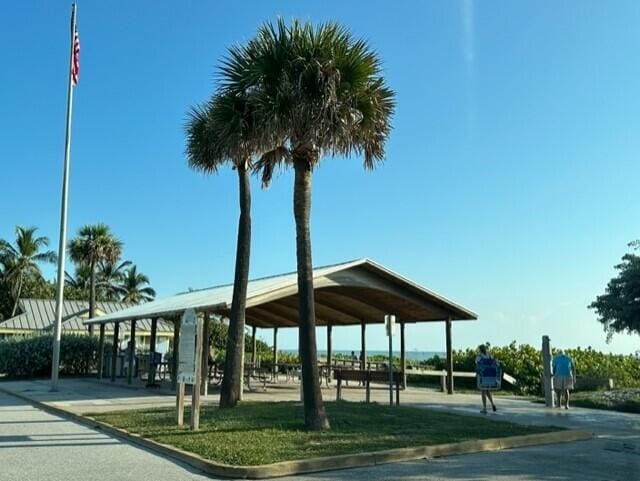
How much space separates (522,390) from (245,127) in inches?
694

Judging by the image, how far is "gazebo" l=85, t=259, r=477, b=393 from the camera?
19969mm

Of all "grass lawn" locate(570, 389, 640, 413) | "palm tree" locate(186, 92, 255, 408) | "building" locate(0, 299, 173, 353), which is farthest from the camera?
"building" locate(0, 299, 173, 353)

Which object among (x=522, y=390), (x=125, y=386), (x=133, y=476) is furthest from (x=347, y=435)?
(x=522, y=390)

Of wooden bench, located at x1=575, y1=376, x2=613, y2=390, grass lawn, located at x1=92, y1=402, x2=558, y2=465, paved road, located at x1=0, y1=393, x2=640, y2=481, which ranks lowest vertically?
paved road, located at x1=0, y1=393, x2=640, y2=481

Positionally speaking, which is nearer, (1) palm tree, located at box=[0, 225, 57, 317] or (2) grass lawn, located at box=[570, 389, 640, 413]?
(2) grass lawn, located at box=[570, 389, 640, 413]

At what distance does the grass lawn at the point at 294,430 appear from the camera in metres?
9.61

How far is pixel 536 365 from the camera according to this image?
90.9 feet

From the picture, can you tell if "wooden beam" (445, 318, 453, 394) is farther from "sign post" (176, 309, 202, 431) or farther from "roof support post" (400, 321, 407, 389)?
"sign post" (176, 309, 202, 431)

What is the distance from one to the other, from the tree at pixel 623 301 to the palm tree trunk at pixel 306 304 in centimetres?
1274

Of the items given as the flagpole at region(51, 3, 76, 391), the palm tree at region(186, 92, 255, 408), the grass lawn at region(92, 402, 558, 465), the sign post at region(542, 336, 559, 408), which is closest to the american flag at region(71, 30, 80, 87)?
the flagpole at region(51, 3, 76, 391)

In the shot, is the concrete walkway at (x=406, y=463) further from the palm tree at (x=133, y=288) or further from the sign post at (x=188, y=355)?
the palm tree at (x=133, y=288)

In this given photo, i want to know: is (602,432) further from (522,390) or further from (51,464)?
(522,390)

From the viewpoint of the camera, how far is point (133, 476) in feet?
26.8

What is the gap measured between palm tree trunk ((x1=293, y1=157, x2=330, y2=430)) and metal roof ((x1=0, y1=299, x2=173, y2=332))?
3236 cm
